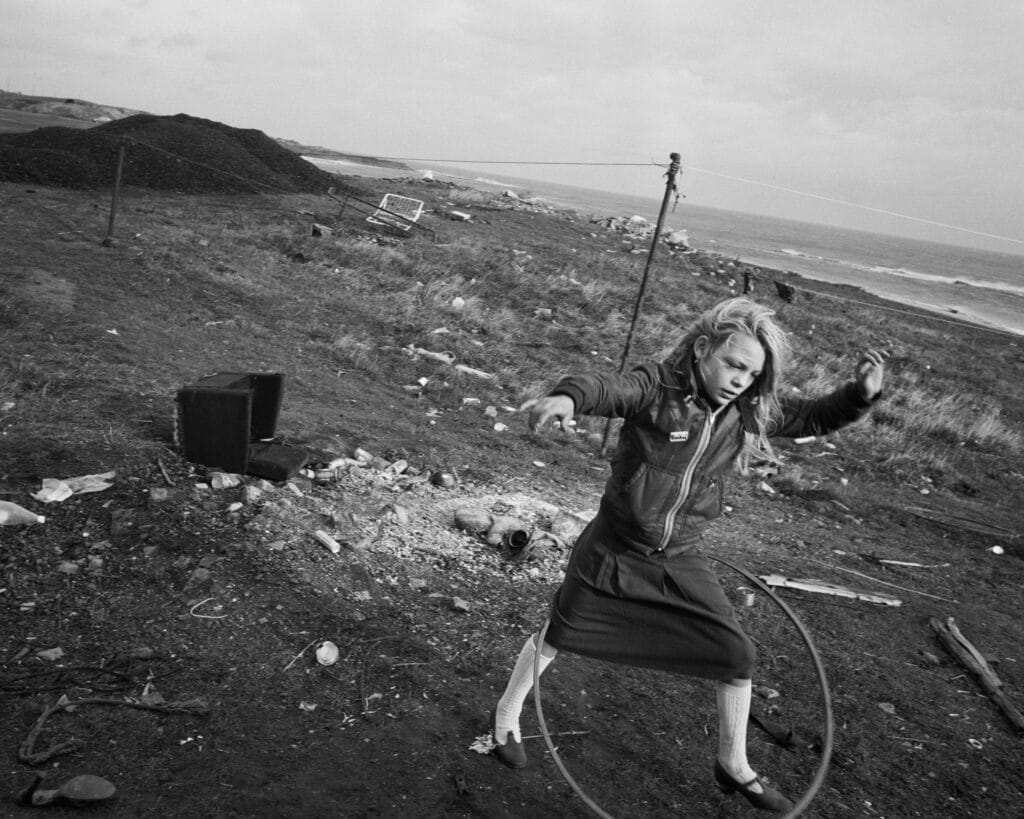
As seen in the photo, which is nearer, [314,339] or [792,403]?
[792,403]

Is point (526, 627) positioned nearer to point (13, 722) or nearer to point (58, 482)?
point (13, 722)

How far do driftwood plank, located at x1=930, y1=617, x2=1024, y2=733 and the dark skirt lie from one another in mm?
2246

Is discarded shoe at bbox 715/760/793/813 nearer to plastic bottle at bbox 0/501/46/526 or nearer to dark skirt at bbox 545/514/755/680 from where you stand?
dark skirt at bbox 545/514/755/680

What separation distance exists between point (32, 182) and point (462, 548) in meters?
14.5

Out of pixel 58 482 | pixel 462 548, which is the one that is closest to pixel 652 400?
pixel 462 548

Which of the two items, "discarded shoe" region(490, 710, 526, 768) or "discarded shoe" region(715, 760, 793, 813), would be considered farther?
"discarded shoe" region(490, 710, 526, 768)

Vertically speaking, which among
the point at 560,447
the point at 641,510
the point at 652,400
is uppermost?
the point at 652,400

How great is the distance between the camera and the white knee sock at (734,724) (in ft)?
8.87

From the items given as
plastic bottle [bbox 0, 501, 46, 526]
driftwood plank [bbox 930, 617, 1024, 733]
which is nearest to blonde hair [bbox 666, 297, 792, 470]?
driftwood plank [bbox 930, 617, 1024, 733]

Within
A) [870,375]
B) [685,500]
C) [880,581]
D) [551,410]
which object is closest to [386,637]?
[685,500]

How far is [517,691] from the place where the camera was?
291 cm

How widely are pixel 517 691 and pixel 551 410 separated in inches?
48.2

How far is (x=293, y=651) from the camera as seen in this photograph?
351 cm

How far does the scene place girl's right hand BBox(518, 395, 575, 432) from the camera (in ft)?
7.49
